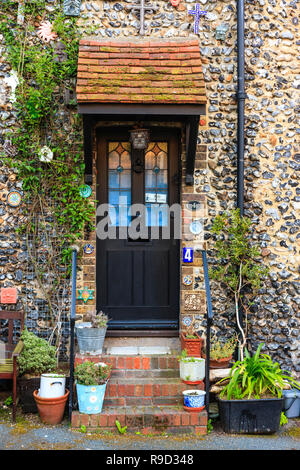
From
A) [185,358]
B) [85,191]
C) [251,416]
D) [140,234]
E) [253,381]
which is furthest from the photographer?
[140,234]

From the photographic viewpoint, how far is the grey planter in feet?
17.4

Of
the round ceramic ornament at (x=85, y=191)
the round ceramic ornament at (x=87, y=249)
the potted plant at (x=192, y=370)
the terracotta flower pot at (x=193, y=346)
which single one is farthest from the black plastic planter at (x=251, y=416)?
the round ceramic ornament at (x=85, y=191)

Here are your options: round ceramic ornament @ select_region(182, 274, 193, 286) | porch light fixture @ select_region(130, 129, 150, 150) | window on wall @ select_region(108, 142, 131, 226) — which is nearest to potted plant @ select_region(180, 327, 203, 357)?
round ceramic ornament @ select_region(182, 274, 193, 286)

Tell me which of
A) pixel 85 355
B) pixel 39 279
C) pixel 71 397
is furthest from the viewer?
pixel 39 279

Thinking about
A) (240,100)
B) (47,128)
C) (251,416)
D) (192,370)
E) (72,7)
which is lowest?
(251,416)

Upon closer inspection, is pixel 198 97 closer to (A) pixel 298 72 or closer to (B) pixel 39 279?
(A) pixel 298 72

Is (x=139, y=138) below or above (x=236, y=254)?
above

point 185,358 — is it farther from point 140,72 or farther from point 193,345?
point 140,72

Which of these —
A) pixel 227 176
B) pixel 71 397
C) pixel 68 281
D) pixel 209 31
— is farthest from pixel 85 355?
pixel 209 31

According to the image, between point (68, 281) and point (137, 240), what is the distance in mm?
979

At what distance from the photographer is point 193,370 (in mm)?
5152

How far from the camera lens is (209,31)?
609 centimetres

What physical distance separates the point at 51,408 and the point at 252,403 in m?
1.99

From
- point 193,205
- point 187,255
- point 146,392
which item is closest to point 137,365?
point 146,392
